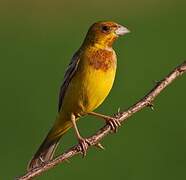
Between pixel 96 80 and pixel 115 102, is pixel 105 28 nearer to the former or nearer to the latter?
pixel 96 80

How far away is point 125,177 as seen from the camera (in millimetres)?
8719

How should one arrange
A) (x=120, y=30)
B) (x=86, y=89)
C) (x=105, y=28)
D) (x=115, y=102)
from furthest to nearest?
(x=115, y=102), (x=105, y=28), (x=120, y=30), (x=86, y=89)

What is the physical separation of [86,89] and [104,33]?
0.47 metres

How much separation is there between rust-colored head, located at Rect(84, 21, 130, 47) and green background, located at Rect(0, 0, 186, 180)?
1.24m

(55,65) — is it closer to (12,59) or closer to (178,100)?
(12,59)

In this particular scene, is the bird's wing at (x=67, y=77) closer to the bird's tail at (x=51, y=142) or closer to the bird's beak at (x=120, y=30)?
the bird's tail at (x=51, y=142)

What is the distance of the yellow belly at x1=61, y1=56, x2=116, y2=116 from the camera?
20.4 feet

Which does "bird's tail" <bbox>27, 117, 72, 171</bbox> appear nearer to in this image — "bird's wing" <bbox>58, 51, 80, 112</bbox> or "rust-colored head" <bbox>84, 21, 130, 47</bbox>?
"bird's wing" <bbox>58, 51, 80, 112</bbox>

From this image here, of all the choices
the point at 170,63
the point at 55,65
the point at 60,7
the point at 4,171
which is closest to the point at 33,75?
the point at 55,65

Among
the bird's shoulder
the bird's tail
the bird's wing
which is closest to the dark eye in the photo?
the bird's shoulder

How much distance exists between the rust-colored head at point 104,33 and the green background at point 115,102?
124 centimetres

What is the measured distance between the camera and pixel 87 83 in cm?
623

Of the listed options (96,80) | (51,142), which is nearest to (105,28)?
(96,80)

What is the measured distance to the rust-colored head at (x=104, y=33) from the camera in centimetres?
639
